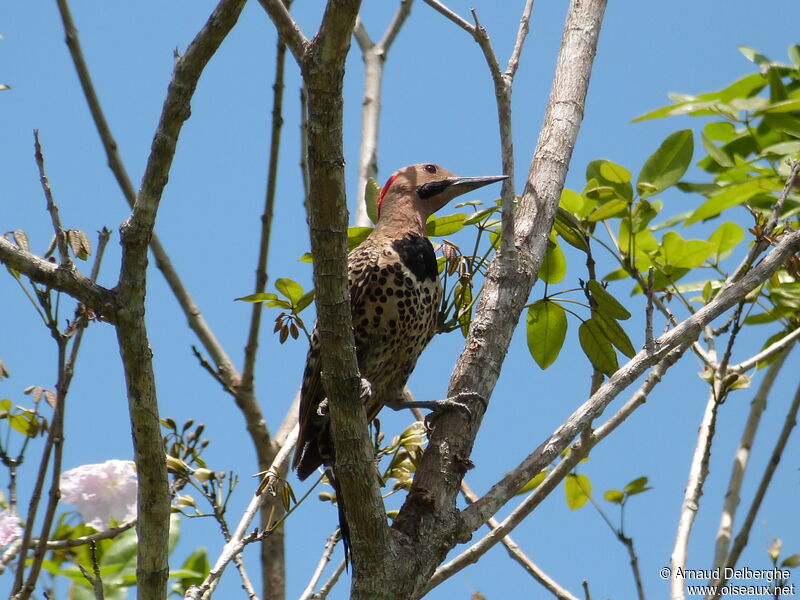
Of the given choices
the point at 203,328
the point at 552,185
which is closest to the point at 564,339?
the point at 552,185

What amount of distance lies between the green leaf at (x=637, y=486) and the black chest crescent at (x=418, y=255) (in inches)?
47.4

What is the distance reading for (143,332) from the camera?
2525 millimetres

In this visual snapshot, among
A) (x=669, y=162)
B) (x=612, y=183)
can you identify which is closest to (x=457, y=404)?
(x=612, y=183)

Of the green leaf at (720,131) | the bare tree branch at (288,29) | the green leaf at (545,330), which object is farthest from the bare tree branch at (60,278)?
the green leaf at (720,131)

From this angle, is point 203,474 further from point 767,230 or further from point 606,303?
point 767,230

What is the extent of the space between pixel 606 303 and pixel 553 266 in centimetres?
37

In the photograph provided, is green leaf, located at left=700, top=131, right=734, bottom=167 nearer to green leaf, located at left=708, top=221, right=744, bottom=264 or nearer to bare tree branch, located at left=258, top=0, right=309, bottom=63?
green leaf, located at left=708, top=221, right=744, bottom=264

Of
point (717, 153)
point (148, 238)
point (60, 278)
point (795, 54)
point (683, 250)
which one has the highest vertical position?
point (795, 54)

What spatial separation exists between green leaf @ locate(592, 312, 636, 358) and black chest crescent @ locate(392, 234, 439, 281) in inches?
32.2

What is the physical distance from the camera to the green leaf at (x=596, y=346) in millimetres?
3430

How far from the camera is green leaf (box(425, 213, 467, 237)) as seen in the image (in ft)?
12.0

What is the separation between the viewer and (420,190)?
4395 mm

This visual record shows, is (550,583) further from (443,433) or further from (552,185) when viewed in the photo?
(552,185)

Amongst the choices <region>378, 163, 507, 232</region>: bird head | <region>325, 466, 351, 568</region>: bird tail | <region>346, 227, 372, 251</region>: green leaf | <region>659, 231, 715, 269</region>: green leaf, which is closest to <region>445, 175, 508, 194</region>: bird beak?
<region>378, 163, 507, 232</region>: bird head
